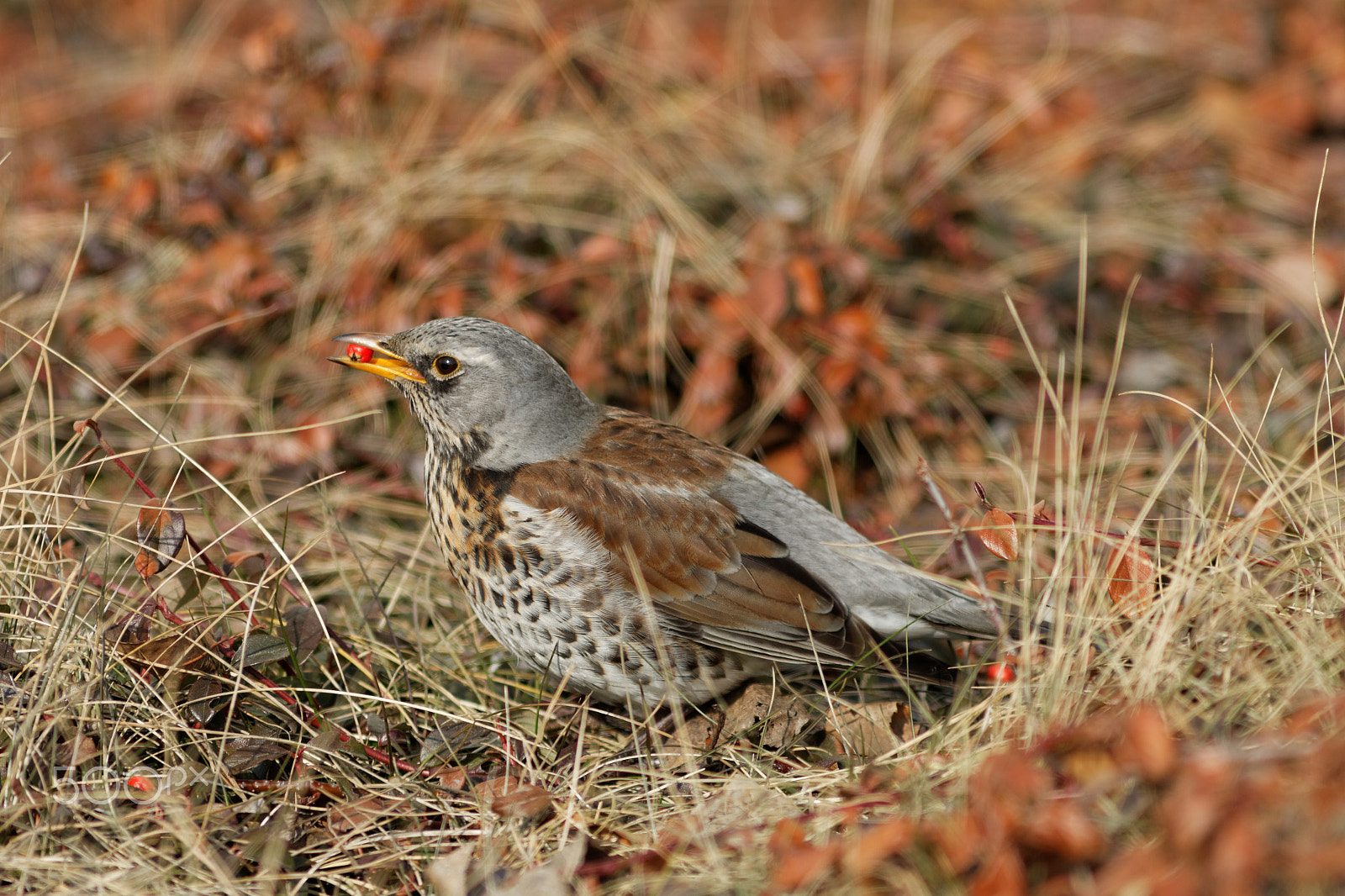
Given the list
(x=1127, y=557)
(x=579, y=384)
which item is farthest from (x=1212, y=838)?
(x=579, y=384)

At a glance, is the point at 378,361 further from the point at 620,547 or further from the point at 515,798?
the point at 515,798

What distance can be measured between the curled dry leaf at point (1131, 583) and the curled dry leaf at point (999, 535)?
0.27m

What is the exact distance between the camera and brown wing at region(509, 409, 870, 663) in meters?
3.89

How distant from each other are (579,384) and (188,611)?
218 cm

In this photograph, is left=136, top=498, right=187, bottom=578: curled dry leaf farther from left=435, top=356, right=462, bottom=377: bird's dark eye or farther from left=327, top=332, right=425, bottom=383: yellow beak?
left=435, top=356, right=462, bottom=377: bird's dark eye

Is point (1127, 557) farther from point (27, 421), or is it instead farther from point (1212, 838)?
point (27, 421)

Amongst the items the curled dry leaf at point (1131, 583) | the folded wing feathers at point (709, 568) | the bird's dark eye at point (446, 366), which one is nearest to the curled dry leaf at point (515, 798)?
the folded wing feathers at point (709, 568)

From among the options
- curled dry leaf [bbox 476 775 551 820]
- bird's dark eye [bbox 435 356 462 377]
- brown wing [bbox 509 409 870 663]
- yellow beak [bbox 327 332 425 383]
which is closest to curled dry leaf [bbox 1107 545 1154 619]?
brown wing [bbox 509 409 870 663]

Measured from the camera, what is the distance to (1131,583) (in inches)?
132

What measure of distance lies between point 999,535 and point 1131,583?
1.30 ft

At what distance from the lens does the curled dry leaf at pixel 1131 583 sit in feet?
10.6

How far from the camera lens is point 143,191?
6180mm

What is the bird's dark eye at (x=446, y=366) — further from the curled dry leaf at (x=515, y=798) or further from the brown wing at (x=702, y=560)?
the curled dry leaf at (x=515, y=798)

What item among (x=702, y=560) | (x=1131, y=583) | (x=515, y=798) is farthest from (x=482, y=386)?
(x=1131, y=583)
